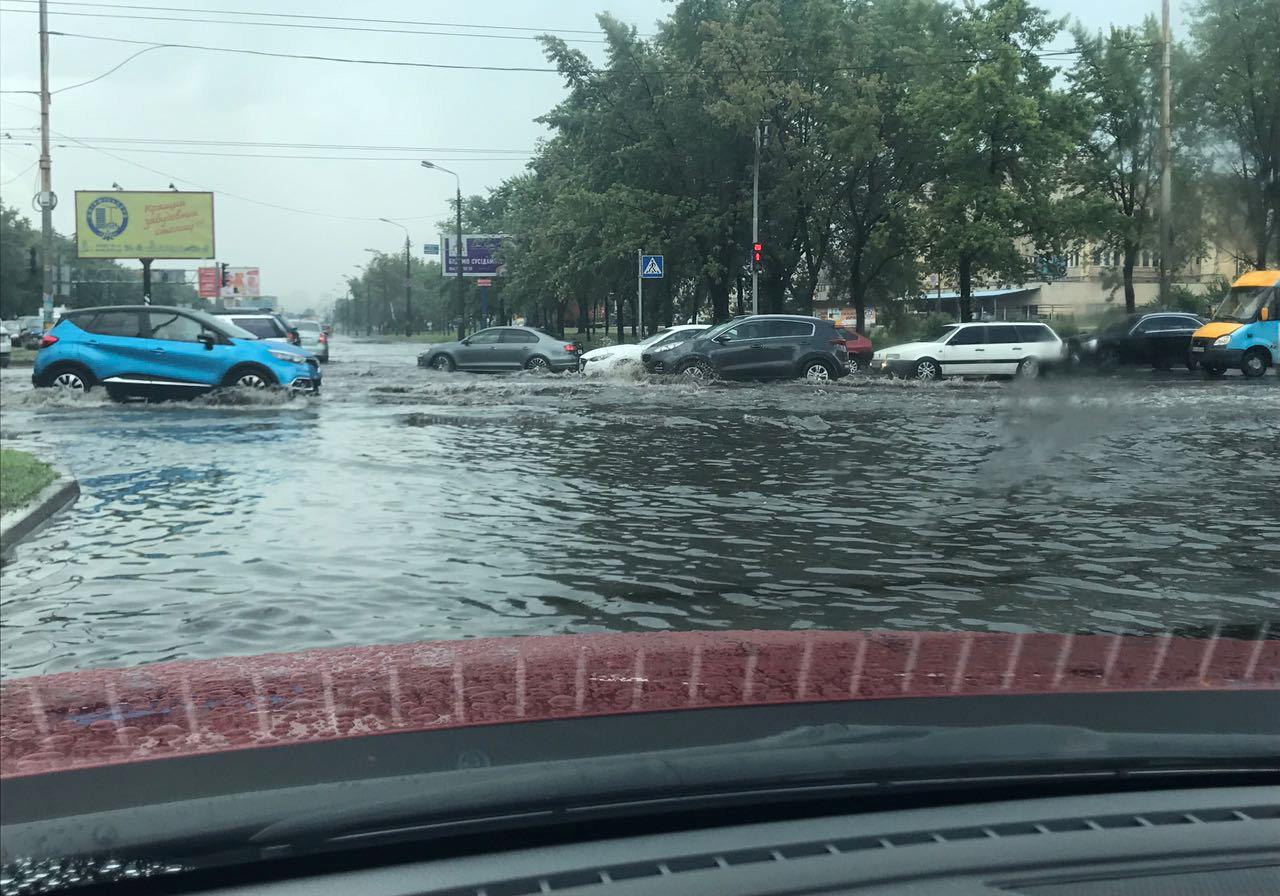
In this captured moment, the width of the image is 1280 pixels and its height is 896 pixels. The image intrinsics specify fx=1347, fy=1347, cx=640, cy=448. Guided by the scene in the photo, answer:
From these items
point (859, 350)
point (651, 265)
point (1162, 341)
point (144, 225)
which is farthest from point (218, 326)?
point (144, 225)

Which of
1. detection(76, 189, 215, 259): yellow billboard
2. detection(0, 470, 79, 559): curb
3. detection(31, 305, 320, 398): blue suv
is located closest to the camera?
detection(0, 470, 79, 559): curb

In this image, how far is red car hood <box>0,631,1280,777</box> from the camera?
8.66ft

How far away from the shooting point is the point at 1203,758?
248cm

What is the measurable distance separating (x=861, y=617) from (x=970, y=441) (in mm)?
10235

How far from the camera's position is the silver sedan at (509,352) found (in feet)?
119

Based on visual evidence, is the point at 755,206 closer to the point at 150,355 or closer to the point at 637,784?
the point at 150,355

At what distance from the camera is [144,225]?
5959 cm

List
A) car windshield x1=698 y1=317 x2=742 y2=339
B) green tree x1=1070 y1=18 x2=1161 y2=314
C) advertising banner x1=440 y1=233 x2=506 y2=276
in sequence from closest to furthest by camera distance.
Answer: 1. green tree x1=1070 y1=18 x2=1161 y2=314
2. car windshield x1=698 y1=317 x2=742 y2=339
3. advertising banner x1=440 y1=233 x2=506 y2=276

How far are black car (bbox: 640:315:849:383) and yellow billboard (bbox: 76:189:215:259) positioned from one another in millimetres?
35944

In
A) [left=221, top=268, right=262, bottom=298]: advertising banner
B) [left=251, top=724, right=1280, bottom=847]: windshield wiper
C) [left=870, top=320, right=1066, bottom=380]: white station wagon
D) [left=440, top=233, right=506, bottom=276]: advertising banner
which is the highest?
[left=221, top=268, right=262, bottom=298]: advertising banner

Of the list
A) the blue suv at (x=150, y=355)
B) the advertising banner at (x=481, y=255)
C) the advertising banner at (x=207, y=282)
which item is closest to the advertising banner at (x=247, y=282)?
the advertising banner at (x=207, y=282)

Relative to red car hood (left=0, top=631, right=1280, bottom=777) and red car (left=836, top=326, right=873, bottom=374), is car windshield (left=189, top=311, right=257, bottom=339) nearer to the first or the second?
red car (left=836, top=326, right=873, bottom=374)

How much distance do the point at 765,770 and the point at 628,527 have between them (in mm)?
7365

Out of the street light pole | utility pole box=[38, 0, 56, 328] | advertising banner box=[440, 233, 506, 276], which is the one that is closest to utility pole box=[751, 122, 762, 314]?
the street light pole
